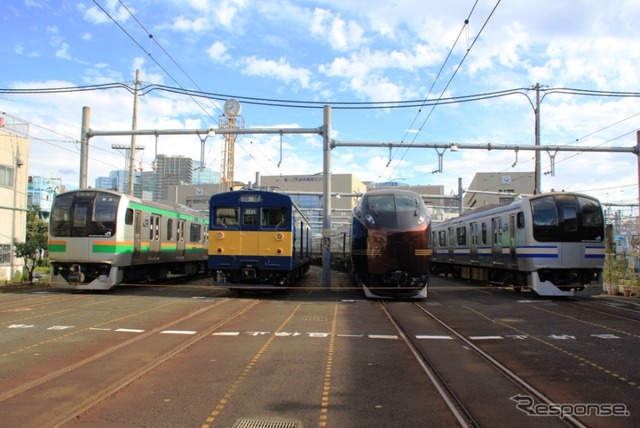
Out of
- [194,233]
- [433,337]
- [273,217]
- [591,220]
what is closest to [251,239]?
[273,217]

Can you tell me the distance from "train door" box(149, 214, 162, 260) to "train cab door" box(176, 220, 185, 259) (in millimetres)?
2230

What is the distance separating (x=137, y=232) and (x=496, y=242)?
44.1ft

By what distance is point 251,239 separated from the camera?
16.1m

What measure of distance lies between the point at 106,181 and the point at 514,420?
146 ft

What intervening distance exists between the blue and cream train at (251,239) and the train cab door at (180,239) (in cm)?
632

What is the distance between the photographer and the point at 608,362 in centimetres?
698

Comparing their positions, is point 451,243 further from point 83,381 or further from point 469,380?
point 83,381

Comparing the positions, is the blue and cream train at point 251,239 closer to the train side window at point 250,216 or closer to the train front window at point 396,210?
the train side window at point 250,216

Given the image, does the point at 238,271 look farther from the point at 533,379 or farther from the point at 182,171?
the point at 182,171

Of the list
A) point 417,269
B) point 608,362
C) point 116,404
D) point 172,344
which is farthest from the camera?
point 417,269

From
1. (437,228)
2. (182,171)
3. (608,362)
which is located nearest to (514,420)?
(608,362)

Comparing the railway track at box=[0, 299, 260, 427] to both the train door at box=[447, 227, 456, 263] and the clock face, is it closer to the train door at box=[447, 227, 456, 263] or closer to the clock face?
the clock face

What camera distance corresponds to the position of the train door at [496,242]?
18703 millimetres

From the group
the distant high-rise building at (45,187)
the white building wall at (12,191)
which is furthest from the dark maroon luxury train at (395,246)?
the distant high-rise building at (45,187)
